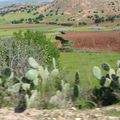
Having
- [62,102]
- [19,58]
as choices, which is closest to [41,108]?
[62,102]

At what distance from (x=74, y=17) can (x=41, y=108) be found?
395 feet

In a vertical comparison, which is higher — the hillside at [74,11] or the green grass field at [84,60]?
the green grass field at [84,60]

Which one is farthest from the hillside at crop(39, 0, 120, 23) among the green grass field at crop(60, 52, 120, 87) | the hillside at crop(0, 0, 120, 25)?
the green grass field at crop(60, 52, 120, 87)

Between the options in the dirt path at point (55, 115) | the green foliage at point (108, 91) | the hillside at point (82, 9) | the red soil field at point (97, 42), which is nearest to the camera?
the dirt path at point (55, 115)

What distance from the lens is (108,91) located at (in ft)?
44.1

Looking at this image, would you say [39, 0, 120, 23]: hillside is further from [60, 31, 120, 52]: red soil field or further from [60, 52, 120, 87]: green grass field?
[60, 52, 120, 87]: green grass field

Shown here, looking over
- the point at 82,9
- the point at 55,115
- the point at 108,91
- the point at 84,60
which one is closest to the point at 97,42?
the point at 84,60

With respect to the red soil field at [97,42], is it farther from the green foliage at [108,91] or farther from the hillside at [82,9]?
the hillside at [82,9]

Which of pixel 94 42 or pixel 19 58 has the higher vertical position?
pixel 19 58

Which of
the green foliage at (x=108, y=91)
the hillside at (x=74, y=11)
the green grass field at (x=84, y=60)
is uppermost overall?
the green foliage at (x=108, y=91)

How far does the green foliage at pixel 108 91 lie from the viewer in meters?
13.1

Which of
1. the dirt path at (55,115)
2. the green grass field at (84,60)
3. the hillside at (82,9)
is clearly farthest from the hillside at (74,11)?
the dirt path at (55,115)

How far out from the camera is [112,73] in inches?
542

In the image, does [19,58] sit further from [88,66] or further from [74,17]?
[74,17]
